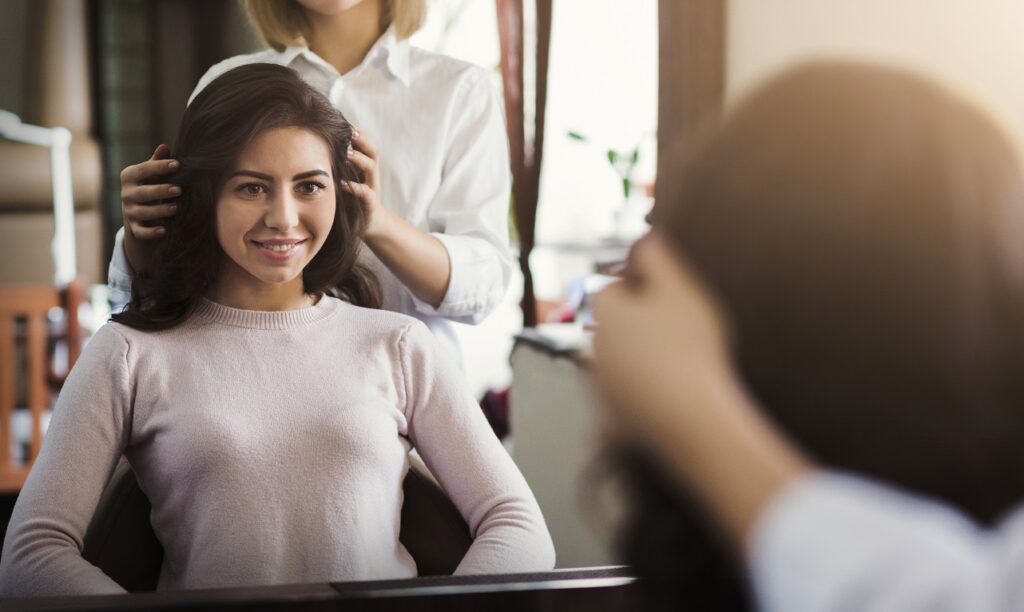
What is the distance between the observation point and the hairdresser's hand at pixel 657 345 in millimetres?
263

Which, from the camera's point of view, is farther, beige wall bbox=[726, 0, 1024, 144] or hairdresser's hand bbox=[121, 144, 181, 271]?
beige wall bbox=[726, 0, 1024, 144]

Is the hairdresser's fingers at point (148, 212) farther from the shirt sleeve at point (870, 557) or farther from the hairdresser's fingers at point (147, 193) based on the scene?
the shirt sleeve at point (870, 557)

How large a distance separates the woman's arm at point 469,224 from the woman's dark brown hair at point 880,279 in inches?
21.2

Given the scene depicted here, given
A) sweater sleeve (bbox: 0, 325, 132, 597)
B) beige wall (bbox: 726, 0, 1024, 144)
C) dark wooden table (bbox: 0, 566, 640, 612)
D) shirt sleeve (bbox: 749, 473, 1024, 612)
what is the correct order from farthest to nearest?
beige wall (bbox: 726, 0, 1024, 144) < sweater sleeve (bbox: 0, 325, 132, 597) < dark wooden table (bbox: 0, 566, 640, 612) < shirt sleeve (bbox: 749, 473, 1024, 612)

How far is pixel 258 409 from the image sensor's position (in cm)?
73

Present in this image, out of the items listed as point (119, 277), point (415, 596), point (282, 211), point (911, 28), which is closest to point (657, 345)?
point (415, 596)

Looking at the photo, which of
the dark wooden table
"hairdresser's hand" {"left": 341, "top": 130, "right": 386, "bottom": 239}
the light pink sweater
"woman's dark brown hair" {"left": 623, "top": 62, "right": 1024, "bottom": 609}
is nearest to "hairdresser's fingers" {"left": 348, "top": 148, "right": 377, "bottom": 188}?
"hairdresser's hand" {"left": 341, "top": 130, "right": 386, "bottom": 239}

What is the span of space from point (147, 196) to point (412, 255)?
193 millimetres

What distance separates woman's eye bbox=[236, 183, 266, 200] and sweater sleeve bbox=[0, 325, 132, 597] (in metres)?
0.14

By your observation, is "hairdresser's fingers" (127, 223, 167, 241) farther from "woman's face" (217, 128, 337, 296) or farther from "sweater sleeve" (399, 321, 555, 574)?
"sweater sleeve" (399, 321, 555, 574)

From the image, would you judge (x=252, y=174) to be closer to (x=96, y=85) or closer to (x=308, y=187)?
(x=308, y=187)

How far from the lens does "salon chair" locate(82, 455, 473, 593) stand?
72cm

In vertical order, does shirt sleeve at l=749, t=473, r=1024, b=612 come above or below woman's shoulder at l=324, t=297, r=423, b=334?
above

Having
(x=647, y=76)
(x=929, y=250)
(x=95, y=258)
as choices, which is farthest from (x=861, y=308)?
(x=647, y=76)
